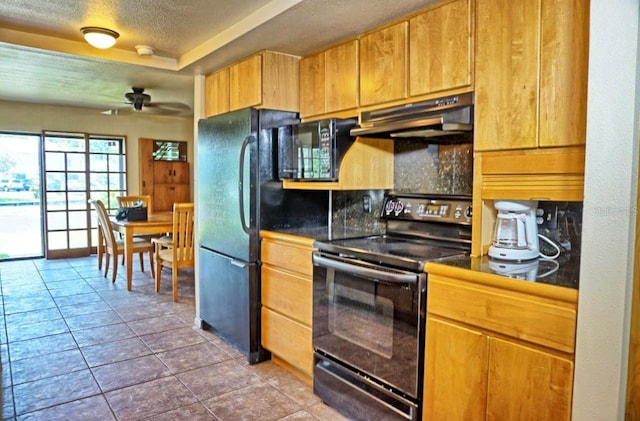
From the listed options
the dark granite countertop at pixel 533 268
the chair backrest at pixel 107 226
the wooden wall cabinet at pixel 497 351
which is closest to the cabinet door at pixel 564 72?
the dark granite countertop at pixel 533 268

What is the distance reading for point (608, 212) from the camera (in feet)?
4.35

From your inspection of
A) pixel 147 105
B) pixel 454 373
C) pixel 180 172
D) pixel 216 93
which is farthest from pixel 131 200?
pixel 454 373

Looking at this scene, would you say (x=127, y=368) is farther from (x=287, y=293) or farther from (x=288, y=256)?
(x=288, y=256)

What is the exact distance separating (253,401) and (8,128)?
5798 mm

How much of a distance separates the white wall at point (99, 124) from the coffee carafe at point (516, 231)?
6380 millimetres

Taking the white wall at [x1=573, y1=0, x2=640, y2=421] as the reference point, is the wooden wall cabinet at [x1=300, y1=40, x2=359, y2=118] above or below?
above

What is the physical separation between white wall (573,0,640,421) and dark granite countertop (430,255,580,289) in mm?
125

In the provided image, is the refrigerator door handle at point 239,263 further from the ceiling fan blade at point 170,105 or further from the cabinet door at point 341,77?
the ceiling fan blade at point 170,105

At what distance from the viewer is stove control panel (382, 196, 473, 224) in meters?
2.30

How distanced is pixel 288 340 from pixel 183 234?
235cm

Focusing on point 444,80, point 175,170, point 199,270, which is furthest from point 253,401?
point 175,170

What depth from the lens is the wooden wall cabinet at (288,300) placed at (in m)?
2.57

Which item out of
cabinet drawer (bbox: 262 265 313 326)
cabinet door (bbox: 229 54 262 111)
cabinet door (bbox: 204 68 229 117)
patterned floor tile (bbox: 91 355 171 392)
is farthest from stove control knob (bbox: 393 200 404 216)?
patterned floor tile (bbox: 91 355 171 392)

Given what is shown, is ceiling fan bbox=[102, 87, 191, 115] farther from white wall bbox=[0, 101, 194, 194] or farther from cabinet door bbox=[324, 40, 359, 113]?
cabinet door bbox=[324, 40, 359, 113]
